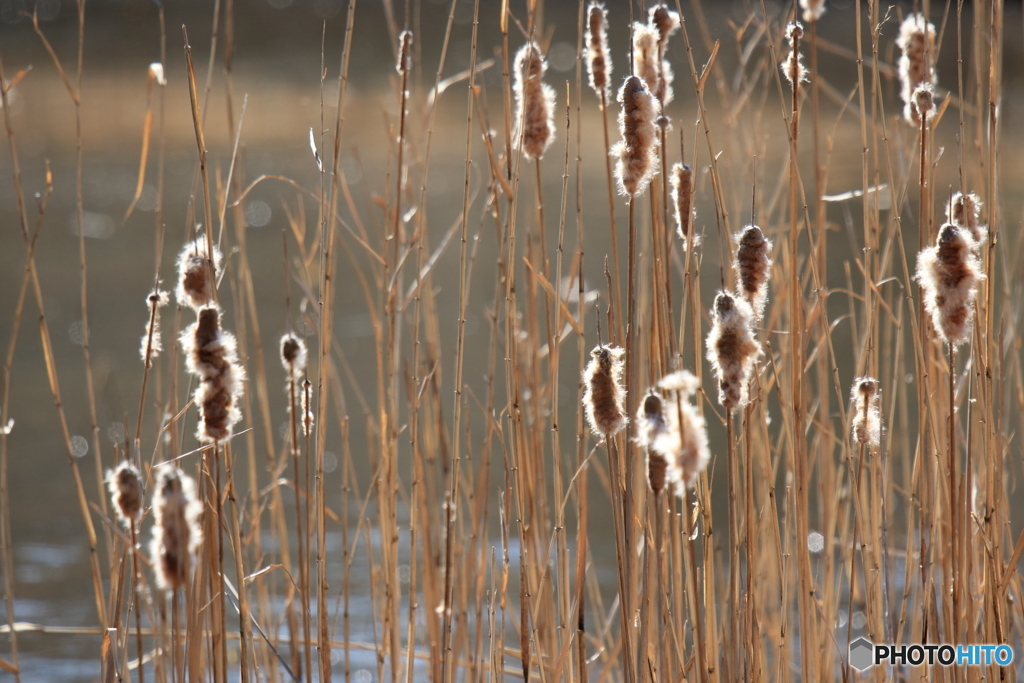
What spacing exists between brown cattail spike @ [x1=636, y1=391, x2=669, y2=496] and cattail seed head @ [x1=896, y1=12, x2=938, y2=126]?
0.63 meters

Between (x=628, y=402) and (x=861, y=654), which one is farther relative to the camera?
(x=861, y=654)

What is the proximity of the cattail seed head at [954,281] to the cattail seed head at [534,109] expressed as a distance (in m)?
0.45

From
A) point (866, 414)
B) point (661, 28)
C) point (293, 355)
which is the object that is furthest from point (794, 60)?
point (293, 355)

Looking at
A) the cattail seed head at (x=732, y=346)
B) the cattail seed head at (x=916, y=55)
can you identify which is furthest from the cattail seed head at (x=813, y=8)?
the cattail seed head at (x=732, y=346)

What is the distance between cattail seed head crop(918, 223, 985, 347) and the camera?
950mm

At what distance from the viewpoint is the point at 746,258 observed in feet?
3.24

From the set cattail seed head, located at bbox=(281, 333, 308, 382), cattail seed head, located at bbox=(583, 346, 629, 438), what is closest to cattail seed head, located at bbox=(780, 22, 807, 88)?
cattail seed head, located at bbox=(583, 346, 629, 438)

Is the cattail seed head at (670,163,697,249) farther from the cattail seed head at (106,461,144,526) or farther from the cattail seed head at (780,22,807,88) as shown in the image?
the cattail seed head at (106,461,144,526)

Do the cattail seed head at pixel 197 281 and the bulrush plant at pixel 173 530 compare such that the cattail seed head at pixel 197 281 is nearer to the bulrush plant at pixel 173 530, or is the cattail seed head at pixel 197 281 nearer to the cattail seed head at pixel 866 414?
the bulrush plant at pixel 173 530

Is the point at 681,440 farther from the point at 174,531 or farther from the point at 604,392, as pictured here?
the point at 174,531

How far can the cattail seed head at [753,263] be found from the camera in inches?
38.6

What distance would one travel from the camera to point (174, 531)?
71cm

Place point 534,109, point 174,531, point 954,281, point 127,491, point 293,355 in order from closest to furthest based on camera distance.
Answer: point 174,531 < point 127,491 < point 954,281 < point 293,355 < point 534,109

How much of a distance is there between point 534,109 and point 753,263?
34 centimetres
